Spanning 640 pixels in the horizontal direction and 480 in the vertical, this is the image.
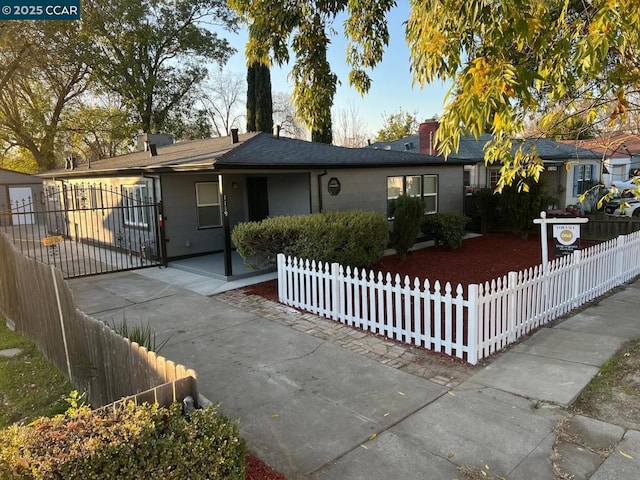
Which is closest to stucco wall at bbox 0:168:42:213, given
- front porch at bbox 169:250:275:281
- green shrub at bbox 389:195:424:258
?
front porch at bbox 169:250:275:281

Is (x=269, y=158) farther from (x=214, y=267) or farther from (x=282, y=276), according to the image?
(x=282, y=276)

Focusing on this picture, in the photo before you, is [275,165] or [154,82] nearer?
[275,165]

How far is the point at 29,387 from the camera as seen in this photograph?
492 cm

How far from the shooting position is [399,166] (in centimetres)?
1427

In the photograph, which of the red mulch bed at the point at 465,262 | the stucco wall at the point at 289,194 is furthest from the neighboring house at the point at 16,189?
the red mulch bed at the point at 465,262

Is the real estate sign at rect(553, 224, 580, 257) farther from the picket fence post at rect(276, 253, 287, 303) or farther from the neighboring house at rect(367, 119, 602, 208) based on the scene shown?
the neighboring house at rect(367, 119, 602, 208)

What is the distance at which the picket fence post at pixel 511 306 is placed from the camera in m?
5.82

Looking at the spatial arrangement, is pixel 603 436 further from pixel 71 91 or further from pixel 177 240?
pixel 71 91

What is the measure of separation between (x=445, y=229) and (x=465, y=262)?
1.62 metres

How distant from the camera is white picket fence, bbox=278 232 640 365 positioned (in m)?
5.50

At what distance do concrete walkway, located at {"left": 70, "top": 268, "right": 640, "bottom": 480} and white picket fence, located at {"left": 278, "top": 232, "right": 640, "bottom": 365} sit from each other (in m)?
0.24

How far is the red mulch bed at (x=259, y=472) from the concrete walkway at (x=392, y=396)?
0.08 metres

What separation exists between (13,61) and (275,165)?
2285 cm

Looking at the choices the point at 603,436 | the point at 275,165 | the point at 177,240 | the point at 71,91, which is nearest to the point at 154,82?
the point at 71,91
